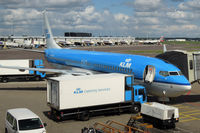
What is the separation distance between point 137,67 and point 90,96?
7.18 m

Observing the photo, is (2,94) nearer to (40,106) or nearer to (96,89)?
(40,106)

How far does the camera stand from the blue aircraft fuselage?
25.4 m

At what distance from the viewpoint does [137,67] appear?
2738 cm

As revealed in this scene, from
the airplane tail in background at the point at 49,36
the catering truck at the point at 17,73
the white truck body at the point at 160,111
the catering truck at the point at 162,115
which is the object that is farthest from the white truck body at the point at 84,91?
the airplane tail in background at the point at 49,36

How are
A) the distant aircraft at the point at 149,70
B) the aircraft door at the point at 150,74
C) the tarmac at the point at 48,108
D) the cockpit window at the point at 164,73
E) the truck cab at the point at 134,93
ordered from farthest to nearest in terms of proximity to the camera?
the aircraft door at the point at 150,74, the cockpit window at the point at 164,73, the distant aircraft at the point at 149,70, the truck cab at the point at 134,93, the tarmac at the point at 48,108

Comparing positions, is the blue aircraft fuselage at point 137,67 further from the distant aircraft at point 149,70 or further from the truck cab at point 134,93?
the truck cab at point 134,93

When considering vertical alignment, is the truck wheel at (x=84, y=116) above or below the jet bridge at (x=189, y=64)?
below

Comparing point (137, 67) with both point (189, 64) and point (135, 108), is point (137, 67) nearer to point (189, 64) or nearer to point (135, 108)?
point (135, 108)

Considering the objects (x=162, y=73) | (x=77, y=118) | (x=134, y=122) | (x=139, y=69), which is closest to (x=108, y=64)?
(x=139, y=69)

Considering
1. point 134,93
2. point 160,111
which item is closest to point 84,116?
point 134,93

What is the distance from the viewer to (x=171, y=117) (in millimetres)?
20078

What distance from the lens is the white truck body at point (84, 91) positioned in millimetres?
21516

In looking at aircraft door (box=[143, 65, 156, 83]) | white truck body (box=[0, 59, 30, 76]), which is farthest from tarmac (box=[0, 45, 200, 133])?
aircraft door (box=[143, 65, 156, 83])

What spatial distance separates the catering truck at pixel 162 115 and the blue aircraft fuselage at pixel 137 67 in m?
5.06
